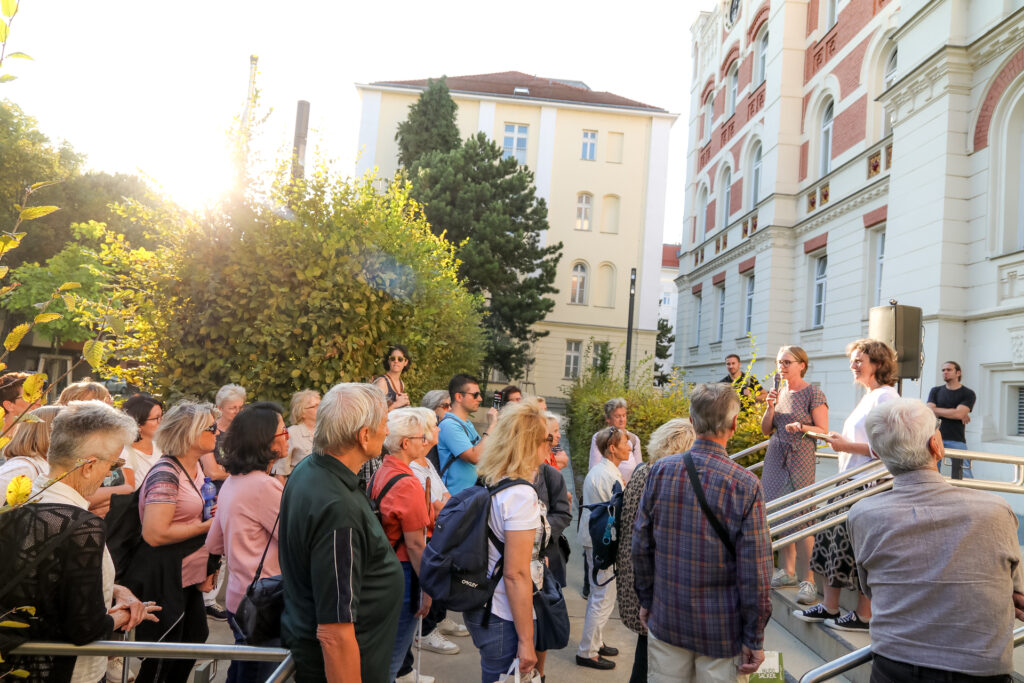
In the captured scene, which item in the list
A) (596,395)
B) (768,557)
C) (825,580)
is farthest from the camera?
(596,395)

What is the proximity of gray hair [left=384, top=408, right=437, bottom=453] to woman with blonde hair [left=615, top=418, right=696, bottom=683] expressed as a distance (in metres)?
1.30

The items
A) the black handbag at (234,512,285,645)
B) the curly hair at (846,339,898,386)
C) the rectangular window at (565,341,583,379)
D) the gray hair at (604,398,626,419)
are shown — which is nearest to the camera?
the black handbag at (234,512,285,645)

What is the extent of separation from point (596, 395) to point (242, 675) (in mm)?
11011

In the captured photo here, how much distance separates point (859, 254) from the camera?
56.0ft

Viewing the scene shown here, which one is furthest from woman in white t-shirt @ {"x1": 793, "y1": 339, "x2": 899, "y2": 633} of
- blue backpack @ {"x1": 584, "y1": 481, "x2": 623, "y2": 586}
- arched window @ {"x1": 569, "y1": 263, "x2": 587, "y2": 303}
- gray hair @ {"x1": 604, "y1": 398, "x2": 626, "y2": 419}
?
arched window @ {"x1": 569, "y1": 263, "x2": 587, "y2": 303}

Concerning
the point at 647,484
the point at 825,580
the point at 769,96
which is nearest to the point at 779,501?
the point at 825,580

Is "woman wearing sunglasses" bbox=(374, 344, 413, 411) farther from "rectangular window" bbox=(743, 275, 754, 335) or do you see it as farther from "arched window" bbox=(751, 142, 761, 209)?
"arched window" bbox=(751, 142, 761, 209)

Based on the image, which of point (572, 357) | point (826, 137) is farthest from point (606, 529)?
point (572, 357)

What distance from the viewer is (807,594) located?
5.74 meters

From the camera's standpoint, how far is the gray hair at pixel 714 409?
3.41 meters

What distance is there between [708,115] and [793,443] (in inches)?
1029

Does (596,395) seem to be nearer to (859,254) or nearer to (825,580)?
(859,254)

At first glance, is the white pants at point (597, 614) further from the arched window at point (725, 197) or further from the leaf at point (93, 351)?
the arched window at point (725, 197)

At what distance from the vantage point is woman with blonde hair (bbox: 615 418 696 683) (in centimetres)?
427
